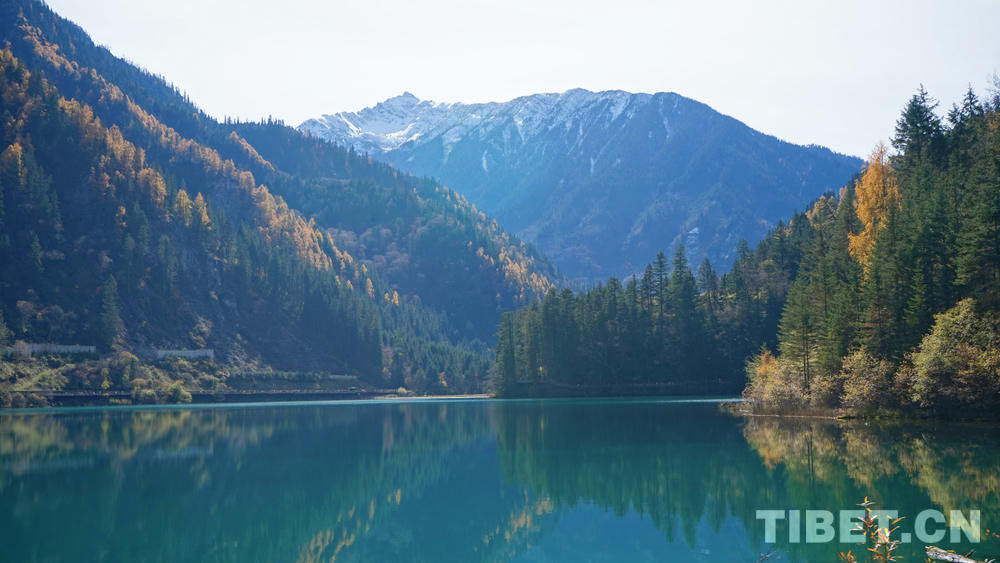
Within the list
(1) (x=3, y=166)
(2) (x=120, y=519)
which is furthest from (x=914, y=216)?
(1) (x=3, y=166)

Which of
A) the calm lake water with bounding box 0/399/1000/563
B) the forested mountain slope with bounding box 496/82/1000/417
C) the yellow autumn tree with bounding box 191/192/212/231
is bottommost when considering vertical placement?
the calm lake water with bounding box 0/399/1000/563

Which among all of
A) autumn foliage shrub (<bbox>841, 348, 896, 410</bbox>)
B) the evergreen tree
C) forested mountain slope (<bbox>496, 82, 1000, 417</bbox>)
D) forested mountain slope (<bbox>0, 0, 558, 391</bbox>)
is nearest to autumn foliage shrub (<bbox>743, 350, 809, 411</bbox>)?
forested mountain slope (<bbox>496, 82, 1000, 417</bbox>)

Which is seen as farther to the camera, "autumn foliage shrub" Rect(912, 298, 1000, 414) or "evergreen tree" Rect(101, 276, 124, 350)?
"evergreen tree" Rect(101, 276, 124, 350)

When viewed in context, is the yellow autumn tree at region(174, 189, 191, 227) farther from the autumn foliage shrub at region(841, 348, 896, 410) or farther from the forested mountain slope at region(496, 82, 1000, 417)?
the autumn foliage shrub at region(841, 348, 896, 410)

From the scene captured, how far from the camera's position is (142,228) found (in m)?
154

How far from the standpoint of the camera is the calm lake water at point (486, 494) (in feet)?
68.5

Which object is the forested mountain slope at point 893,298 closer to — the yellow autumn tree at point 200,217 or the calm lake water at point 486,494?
the calm lake water at point 486,494

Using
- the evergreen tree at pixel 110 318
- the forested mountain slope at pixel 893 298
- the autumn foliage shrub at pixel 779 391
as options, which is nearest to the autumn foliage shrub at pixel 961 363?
the forested mountain slope at pixel 893 298

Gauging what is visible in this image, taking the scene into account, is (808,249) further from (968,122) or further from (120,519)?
(120,519)

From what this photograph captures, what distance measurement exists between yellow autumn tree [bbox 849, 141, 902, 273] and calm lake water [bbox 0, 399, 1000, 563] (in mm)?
26375

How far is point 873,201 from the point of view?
7388 centimetres

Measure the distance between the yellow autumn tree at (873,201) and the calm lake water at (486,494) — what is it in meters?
26.4

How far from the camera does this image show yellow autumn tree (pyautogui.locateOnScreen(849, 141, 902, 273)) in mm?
69556

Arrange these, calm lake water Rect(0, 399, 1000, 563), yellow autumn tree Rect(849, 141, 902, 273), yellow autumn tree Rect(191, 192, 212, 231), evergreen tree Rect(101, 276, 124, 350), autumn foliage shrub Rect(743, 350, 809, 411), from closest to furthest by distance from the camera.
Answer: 1. calm lake water Rect(0, 399, 1000, 563)
2. autumn foliage shrub Rect(743, 350, 809, 411)
3. yellow autumn tree Rect(849, 141, 902, 273)
4. evergreen tree Rect(101, 276, 124, 350)
5. yellow autumn tree Rect(191, 192, 212, 231)
